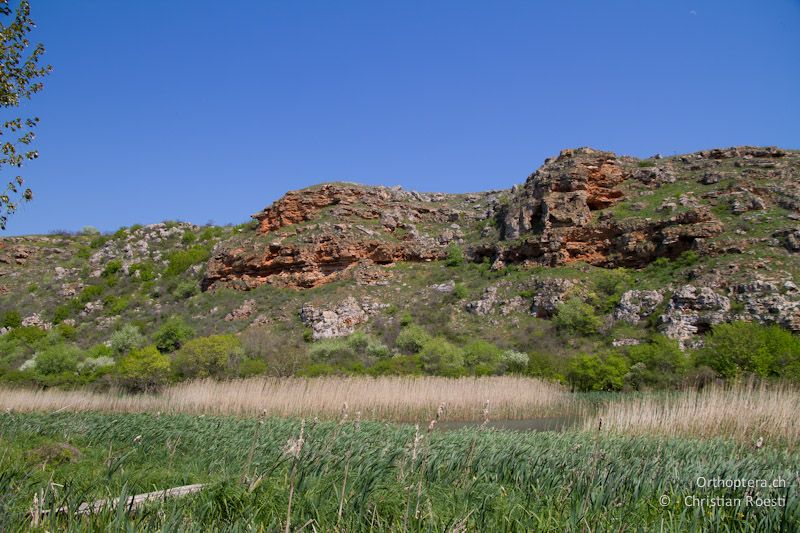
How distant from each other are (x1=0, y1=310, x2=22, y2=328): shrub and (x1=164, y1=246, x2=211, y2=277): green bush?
44.6 ft

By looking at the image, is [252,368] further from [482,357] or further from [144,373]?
[482,357]

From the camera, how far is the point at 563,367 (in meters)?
26.1

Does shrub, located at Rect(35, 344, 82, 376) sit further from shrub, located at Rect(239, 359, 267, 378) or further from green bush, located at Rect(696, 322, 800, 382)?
green bush, located at Rect(696, 322, 800, 382)

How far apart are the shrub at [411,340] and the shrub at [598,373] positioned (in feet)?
32.2

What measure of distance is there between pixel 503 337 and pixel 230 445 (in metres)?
27.3

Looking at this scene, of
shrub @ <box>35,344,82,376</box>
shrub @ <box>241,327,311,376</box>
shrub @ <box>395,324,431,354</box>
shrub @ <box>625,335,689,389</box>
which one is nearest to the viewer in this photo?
shrub @ <box>625,335,689,389</box>

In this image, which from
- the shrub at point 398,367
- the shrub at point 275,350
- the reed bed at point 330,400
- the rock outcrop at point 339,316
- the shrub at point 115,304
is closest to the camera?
the reed bed at point 330,400

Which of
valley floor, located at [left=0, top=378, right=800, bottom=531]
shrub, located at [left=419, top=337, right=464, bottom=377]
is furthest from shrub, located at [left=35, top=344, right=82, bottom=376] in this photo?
valley floor, located at [left=0, top=378, right=800, bottom=531]

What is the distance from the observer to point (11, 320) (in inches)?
1704

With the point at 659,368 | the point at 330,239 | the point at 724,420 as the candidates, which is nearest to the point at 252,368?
the point at 659,368

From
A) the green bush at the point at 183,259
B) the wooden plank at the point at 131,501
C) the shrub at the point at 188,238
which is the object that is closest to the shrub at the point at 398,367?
the wooden plank at the point at 131,501

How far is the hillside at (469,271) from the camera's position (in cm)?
3012

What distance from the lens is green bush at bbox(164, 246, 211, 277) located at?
54.0 m

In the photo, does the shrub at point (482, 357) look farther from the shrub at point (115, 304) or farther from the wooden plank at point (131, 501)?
the shrub at point (115, 304)
